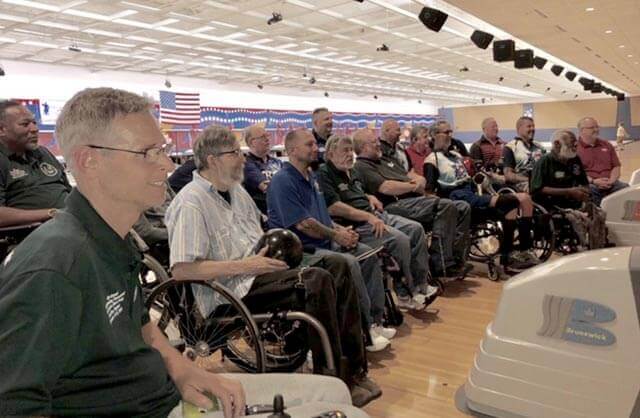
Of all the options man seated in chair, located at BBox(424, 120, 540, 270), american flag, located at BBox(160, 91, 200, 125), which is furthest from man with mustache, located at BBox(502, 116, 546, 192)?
american flag, located at BBox(160, 91, 200, 125)

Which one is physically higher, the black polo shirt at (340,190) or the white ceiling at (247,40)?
the white ceiling at (247,40)

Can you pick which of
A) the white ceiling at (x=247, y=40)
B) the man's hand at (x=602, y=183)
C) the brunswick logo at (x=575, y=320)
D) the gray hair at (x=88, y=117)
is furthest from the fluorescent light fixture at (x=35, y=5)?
the brunswick logo at (x=575, y=320)

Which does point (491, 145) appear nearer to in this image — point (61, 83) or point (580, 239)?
point (580, 239)

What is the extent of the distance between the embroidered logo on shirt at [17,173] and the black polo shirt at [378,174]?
2.19 meters

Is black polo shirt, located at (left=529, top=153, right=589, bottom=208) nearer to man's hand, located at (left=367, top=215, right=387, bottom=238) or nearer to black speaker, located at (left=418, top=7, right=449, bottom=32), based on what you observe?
man's hand, located at (left=367, top=215, right=387, bottom=238)

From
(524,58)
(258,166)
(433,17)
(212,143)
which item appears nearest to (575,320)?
(212,143)

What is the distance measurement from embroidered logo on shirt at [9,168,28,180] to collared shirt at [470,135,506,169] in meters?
4.47

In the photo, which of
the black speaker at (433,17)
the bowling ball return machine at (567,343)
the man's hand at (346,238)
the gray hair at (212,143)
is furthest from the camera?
the black speaker at (433,17)

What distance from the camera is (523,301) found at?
1.83 meters

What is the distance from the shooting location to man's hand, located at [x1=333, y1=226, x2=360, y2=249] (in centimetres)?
301

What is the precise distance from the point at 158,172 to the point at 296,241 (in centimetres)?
128

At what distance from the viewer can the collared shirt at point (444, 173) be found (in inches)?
175

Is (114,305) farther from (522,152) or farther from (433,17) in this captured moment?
(433,17)

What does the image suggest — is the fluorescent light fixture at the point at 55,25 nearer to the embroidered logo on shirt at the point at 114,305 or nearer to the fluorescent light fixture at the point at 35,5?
the fluorescent light fixture at the point at 35,5
